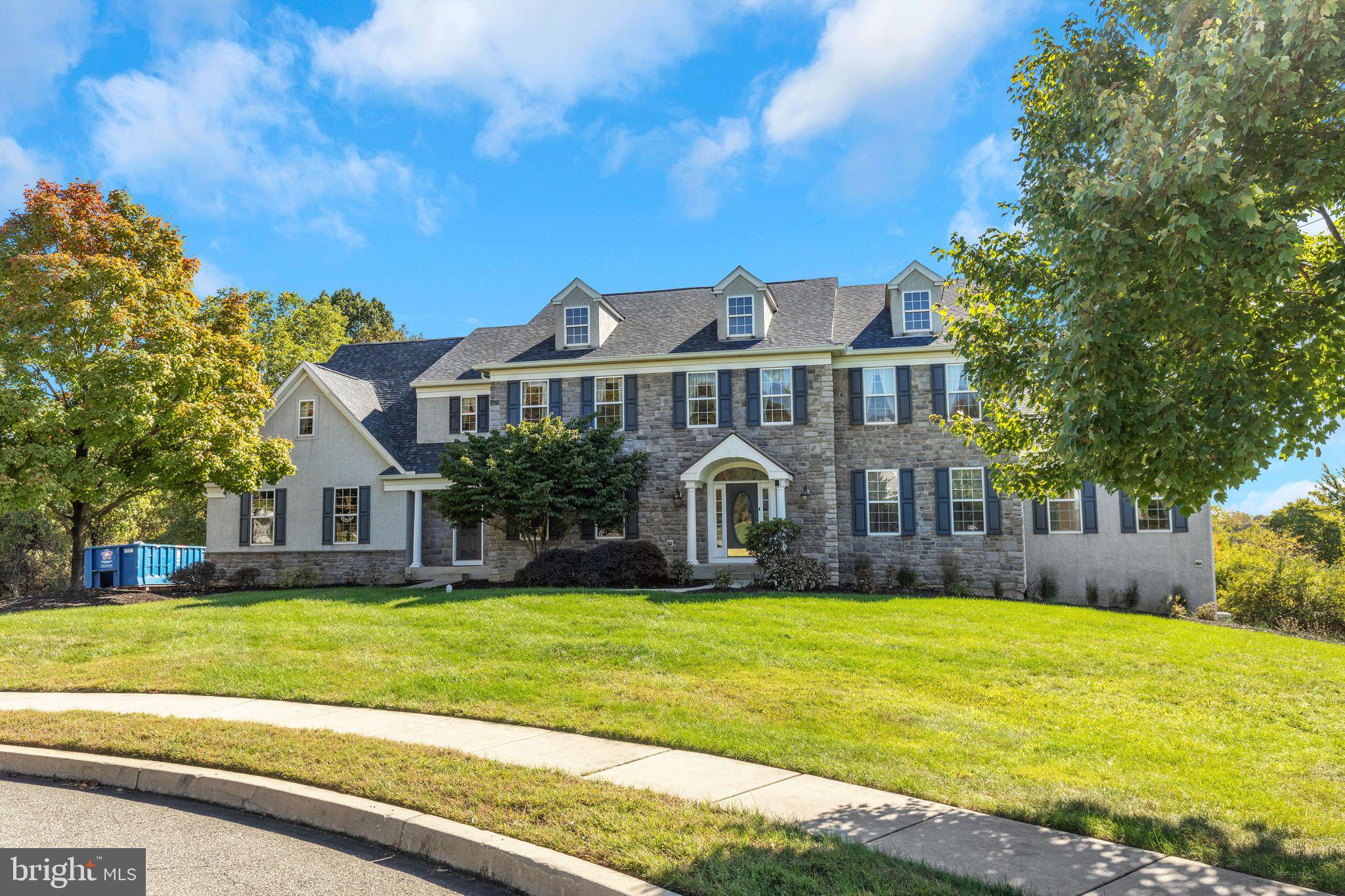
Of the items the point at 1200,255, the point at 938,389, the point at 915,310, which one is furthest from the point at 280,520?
the point at 1200,255

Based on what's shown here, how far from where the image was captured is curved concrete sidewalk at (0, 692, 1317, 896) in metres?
4.51

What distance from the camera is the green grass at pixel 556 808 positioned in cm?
434

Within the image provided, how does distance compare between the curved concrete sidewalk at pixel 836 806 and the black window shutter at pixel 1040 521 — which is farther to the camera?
the black window shutter at pixel 1040 521

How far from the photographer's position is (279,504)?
25016mm

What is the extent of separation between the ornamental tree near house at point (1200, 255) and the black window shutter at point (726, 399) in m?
15.7

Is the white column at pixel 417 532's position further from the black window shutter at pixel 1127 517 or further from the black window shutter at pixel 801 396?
the black window shutter at pixel 1127 517

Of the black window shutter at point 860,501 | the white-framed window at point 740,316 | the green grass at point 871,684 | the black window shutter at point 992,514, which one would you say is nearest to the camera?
the green grass at point 871,684


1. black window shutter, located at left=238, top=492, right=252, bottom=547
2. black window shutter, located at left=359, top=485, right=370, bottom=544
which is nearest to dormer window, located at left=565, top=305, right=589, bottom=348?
black window shutter, located at left=359, top=485, right=370, bottom=544

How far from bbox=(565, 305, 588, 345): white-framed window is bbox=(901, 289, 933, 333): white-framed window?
8.62 metres

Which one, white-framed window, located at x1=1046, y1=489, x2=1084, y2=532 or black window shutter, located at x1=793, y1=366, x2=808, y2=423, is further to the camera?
white-framed window, located at x1=1046, y1=489, x2=1084, y2=532

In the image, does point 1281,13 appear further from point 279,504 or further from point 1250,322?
point 279,504

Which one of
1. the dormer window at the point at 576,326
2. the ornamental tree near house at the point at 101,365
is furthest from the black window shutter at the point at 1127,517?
the ornamental tree near house at the point at 101,365

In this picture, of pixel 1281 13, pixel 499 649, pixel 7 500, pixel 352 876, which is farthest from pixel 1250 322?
pixel 7 500

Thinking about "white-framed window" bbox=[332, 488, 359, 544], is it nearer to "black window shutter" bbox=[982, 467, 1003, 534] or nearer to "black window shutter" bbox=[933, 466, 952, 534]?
"black window shutter" bbox=[933, 466, 952, 534]
